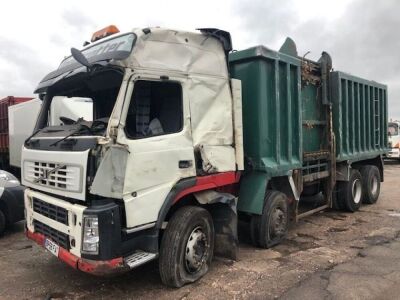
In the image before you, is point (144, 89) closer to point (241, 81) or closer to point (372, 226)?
point (241, 81)

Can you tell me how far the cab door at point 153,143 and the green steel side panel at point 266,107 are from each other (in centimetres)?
141

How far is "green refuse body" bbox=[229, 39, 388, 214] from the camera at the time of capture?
5.79 meters

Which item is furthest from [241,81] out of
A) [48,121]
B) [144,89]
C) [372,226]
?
[372,226]

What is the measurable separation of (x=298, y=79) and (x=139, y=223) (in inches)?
150

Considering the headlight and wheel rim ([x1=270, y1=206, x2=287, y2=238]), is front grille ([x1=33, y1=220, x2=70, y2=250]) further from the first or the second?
wheel rim ([x1=270, y1=206, x2=287, y2=238])

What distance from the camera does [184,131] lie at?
4.65 metres

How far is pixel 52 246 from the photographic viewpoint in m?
4.43

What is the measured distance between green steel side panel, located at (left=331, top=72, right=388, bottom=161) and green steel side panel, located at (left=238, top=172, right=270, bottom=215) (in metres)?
2.89

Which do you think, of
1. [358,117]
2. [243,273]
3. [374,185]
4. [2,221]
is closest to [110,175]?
[243,273]

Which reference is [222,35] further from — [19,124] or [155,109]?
[19,124]

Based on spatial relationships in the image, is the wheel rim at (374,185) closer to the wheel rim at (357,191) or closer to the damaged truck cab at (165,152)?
the wheel rim at (357,191)

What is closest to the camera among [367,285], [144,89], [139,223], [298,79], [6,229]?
[139,223]

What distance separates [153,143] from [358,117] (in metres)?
6.15

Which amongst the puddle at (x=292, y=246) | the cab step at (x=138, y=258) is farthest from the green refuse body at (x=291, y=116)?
the cab step at (x=138, y=258)
